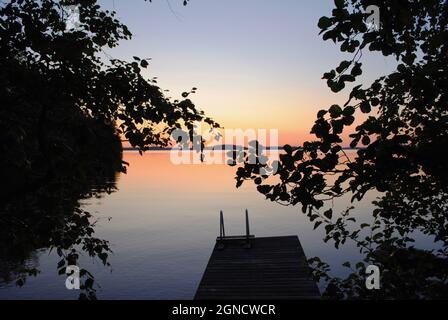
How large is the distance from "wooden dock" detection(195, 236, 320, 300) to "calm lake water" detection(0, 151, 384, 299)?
200 inches

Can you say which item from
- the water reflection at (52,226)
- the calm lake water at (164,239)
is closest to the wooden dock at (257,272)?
the calm lake water at (164,239)

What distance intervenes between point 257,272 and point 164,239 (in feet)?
88.4

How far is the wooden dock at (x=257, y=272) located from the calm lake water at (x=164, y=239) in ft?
16.7

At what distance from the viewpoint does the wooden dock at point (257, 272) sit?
15.8 metres

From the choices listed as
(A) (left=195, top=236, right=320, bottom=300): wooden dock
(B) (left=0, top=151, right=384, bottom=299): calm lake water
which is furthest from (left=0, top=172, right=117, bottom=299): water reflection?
(A) (left=195, top=236, right=320, bottom=300): wooden dock

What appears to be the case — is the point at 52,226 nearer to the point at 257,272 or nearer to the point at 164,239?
the point at 257,272

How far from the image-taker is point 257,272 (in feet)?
60.8

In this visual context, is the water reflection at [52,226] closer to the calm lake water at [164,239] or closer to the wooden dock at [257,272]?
the calm lake water at [164,239]

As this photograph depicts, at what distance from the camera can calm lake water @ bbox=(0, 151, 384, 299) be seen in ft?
87.1

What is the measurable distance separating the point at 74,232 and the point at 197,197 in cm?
7661

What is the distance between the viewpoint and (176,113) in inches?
210

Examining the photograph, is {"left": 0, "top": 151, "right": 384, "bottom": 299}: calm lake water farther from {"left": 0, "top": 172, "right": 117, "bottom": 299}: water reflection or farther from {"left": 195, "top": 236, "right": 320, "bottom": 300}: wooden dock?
{"left": 0, "top": 172, "right": 117, "bottom": 299}: water reflection

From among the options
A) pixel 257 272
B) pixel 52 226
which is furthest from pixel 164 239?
pixel 52 226
